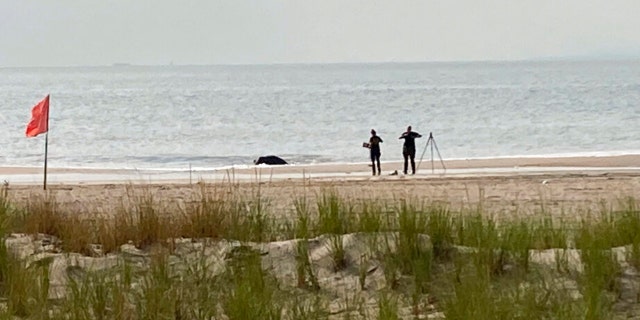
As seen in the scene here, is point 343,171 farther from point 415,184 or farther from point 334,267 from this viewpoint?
point 334,267

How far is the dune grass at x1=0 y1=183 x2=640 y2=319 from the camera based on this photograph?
6.53 metres

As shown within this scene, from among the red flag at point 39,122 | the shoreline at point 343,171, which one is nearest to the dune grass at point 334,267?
the red flag at point 39,122

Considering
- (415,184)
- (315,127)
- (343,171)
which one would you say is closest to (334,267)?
(415,184)

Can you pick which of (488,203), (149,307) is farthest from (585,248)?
(488,203)

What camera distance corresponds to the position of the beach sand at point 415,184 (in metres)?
17.1

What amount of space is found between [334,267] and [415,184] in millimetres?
15257

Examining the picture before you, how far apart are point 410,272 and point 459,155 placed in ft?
110

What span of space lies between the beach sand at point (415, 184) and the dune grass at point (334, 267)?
14.2ft

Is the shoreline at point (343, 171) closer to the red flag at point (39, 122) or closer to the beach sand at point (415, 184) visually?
the beach sand at point (415, 184)

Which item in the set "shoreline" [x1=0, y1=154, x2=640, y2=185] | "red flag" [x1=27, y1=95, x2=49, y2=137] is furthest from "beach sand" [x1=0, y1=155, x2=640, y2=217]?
"red flag" [x1=27, y1=95, x2=49, y2=137]

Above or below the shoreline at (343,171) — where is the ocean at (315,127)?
above

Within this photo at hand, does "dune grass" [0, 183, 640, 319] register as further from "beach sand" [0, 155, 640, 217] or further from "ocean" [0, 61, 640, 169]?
"ocean" [0, 61, 640, 169]

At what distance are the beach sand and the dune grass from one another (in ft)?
14.2

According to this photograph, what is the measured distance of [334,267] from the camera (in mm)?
8086
